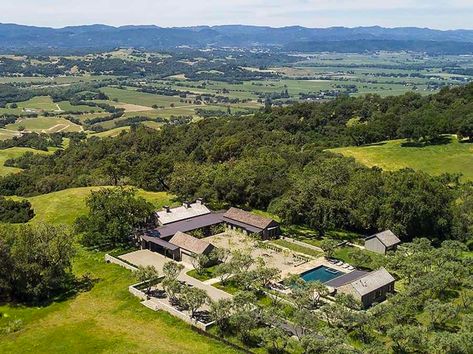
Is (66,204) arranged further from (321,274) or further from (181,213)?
(321,274)

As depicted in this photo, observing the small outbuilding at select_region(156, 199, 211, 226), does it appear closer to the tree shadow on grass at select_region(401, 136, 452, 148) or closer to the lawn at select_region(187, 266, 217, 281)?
the lawn at select_region(187, 266, 217, 281)

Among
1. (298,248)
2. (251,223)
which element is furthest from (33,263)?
(298,248)

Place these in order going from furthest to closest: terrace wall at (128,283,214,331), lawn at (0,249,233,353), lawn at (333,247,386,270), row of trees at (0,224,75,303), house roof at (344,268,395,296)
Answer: lawn at (333,247,386,270) → row of trees at (0,224,75,303) → house roof at (344,268,395,296) → terrace wall at (128,283,214,331) → lawn at (0,249,233,353)

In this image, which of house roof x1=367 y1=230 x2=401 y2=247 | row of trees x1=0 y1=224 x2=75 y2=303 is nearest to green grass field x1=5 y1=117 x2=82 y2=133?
row of trees x1=0 y1=224 x2=75 y2=303

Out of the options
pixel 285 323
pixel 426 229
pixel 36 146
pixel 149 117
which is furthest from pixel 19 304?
pixel 149 117

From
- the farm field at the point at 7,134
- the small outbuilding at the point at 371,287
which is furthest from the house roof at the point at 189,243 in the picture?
the farm field at the point at 7,134

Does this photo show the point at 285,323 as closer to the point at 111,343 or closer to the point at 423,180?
the point at 111,343

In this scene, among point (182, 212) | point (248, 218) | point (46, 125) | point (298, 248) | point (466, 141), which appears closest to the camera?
point (298, 248)
